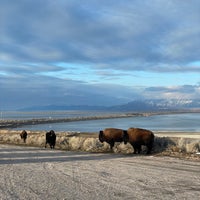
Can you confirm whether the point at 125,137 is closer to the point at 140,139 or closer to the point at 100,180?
the point at 140,139

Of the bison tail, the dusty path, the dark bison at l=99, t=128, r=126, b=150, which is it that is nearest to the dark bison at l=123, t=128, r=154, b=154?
the bison tail

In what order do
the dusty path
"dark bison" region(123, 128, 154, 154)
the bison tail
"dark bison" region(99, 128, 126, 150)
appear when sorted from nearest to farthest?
1. the dusty path
2. "dark bison" region(123, 128, 154, 154)
3. the bison tail
4. "dark bison" region(99, 128, 126, 150)

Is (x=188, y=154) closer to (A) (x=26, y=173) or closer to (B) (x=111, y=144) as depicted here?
(B) (x=111, y=144)

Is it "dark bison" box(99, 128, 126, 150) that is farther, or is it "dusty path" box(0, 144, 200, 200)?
"dark bison" box(99, 128, 126, 150)

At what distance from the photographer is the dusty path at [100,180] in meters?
9.95

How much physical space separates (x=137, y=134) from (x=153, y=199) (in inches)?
498

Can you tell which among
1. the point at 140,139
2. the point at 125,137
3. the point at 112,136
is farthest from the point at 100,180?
the point at 112,136

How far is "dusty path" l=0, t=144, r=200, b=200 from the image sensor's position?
392 inches

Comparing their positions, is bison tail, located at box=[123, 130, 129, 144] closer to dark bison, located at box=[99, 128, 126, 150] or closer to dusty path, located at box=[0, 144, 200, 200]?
dark bison, located at box=[99, 128, 126, 150]

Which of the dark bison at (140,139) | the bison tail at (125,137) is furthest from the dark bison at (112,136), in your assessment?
the dark bison at (140,139)

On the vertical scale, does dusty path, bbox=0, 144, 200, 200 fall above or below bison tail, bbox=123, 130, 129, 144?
below

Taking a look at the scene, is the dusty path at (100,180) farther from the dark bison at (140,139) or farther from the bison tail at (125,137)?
the bison tail at (125,137)

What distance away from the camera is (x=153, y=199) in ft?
30.8

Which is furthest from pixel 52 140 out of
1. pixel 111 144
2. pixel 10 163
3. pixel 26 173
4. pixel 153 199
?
pixel 153 199
